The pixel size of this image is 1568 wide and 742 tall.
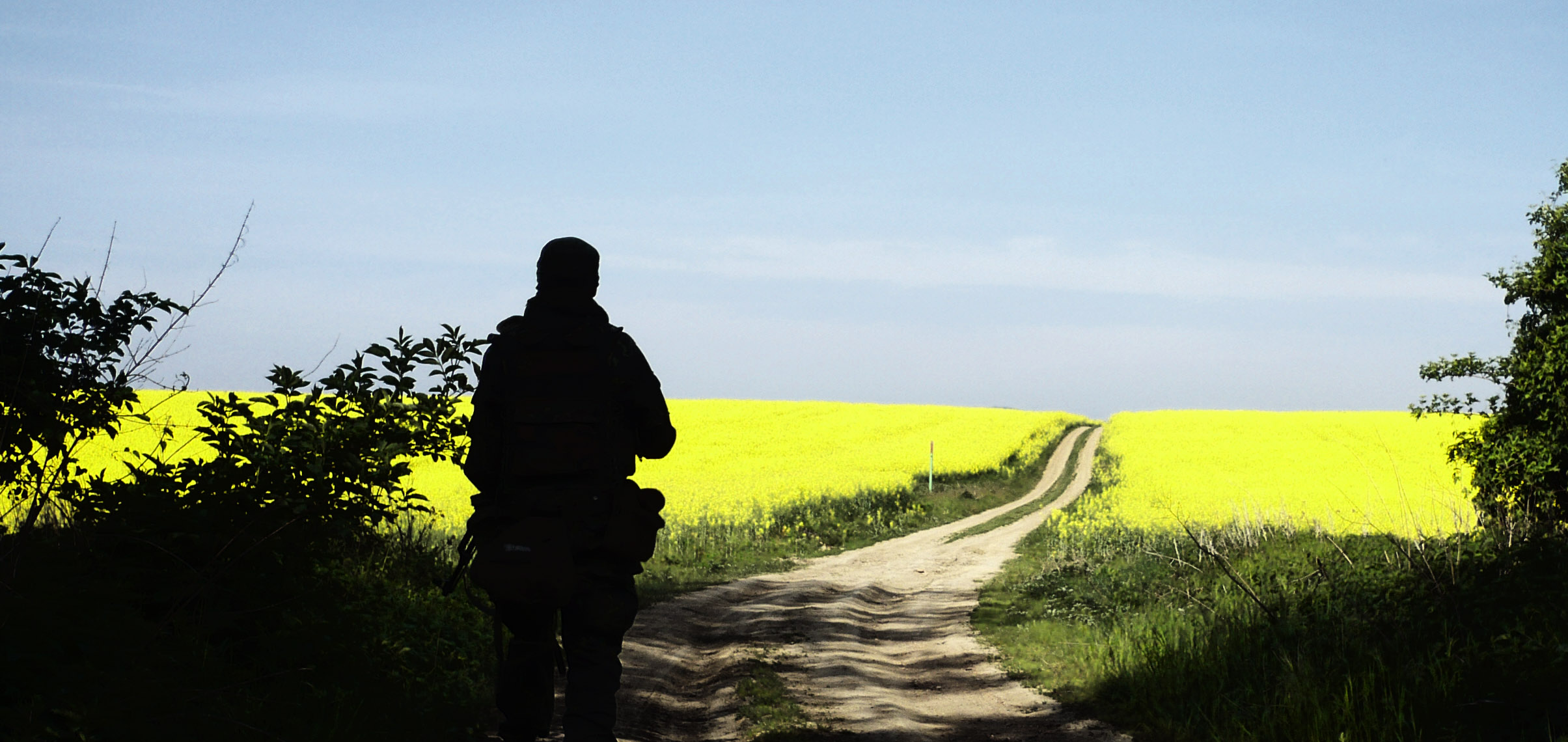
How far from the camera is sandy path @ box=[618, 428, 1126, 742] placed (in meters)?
7.20

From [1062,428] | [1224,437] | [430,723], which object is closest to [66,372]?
[430,723]

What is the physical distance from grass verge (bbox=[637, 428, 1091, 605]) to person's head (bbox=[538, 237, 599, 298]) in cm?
785

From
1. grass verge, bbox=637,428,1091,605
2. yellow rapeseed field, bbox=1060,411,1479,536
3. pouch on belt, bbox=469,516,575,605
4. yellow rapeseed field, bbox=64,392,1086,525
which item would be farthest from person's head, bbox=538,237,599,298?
grass verge, bbox=637,428,1091,605

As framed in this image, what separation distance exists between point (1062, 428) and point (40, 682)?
226ft

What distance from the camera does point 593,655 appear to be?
5047 millimetres

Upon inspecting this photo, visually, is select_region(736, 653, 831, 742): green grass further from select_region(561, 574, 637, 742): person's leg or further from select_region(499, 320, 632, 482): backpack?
select_region(499, 320, 632, 482): backpack

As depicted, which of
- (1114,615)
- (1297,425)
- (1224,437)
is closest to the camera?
(1114,615)

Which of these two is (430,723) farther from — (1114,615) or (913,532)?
(913,532)

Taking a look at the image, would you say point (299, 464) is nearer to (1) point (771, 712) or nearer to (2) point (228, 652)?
(2) point (228, 652)

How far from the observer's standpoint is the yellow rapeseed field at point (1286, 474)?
13.0 m

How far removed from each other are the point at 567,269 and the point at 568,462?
3.28ft

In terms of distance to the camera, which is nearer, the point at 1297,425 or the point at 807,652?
the point at 807,652

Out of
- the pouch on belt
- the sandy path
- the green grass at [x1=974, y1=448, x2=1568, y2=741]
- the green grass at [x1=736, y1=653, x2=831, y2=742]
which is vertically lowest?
the sandy path

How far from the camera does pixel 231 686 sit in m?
4.98
